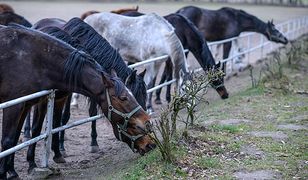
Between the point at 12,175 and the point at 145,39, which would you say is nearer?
the point at 12,175

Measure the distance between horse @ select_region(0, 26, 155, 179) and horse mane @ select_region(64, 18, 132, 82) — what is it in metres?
0.61

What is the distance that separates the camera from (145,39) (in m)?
8.65

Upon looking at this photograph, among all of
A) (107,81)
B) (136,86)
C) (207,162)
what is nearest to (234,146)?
(207,162)

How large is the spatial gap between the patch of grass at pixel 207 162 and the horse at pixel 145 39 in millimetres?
3374

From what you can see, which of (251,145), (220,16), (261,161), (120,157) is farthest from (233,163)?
(220,16)

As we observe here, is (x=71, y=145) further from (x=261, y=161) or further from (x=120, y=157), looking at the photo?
(x=261, y=161)

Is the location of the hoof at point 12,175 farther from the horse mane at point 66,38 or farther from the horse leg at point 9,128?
the horse mane at point 66,38

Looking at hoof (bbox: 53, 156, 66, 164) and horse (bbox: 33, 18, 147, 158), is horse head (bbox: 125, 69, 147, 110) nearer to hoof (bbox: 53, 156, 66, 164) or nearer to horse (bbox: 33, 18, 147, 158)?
horse (bbox: 33, 18, 147, 158)

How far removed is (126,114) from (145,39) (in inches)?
160

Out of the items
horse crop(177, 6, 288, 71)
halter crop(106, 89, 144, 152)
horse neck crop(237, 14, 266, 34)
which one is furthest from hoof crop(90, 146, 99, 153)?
horse neck crop(237, 14, 266, 34)

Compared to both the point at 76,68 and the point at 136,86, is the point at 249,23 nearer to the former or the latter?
the point at 136,86

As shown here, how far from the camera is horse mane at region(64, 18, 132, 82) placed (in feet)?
18.3

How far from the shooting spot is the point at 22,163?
569cm

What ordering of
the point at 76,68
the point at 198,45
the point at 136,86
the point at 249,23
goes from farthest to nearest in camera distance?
1. the point at 249,23
2. the point at 198,45
3. the point at 136,86
4. the point at 76,68
